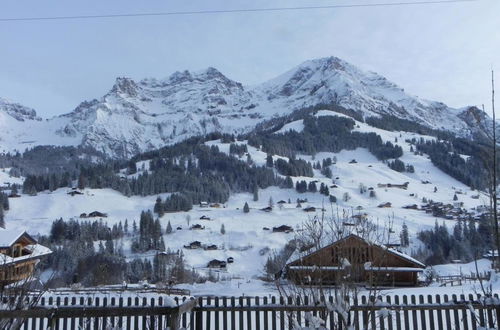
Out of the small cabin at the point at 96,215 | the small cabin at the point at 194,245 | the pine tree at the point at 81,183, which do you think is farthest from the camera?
the pine tree at the point at 81,183

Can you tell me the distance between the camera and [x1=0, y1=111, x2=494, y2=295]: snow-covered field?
79.2 meters

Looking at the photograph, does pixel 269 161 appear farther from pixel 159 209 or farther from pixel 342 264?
pixel 342 264

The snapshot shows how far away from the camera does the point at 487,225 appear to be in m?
5.35

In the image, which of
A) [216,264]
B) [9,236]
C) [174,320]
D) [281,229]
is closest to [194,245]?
[216,264]

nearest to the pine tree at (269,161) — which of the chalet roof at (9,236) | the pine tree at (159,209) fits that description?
the pine tree at (159,209)

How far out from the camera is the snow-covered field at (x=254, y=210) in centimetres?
7925

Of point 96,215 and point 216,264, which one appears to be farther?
point 96,215

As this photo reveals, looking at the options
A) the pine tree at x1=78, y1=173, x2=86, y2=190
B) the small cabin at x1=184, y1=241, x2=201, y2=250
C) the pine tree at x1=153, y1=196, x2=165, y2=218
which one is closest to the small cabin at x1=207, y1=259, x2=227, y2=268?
the small cabin at x1=184, y1=241, x2=201, y2=250

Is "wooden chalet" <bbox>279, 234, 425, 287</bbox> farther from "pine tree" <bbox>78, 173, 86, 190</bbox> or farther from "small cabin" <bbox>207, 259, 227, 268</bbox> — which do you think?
"pine tree" <bbox>78, 173, 86, 190</bbox>

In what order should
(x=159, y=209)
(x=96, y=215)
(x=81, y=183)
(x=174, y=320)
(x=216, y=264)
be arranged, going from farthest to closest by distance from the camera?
1. (x=81, y=183)
2. (x=159, y=209)
3. (x=96, y=215)
4. (x=216, y=264)
5. (x=174, y=320)

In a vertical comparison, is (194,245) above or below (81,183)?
below

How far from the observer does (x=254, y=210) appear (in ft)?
356

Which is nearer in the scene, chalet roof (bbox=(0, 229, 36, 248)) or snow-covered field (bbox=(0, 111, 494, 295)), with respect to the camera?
chalet roof (bbox=(0, 229, 36, 248))

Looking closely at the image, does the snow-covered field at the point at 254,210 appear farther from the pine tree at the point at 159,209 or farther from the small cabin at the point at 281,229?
the pine tree at the point at 159,209
